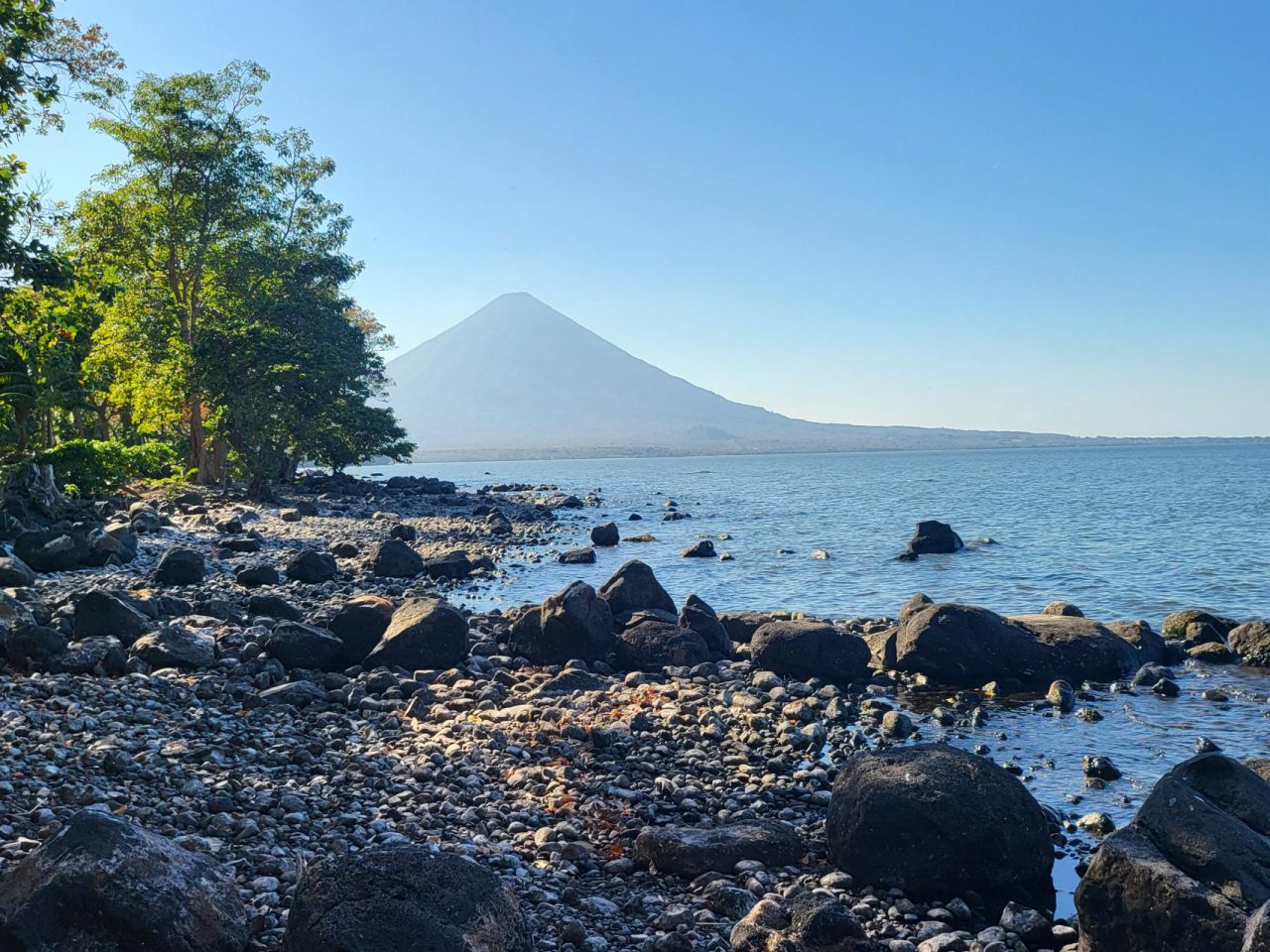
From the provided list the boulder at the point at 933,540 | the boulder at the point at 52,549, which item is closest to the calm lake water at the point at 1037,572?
the boulder at the point at 933,540

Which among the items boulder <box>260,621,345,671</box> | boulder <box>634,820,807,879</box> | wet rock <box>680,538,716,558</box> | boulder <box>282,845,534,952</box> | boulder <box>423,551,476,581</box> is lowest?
wet rock <box>680,538,716,558</box>

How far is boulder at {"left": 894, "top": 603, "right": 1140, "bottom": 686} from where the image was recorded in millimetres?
15734

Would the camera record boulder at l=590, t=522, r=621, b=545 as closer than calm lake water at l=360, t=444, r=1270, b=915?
No

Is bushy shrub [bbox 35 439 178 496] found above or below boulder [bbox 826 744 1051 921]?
above

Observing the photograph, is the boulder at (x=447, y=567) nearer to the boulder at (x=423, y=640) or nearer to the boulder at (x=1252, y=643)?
the boulder at (x=423, y=640)

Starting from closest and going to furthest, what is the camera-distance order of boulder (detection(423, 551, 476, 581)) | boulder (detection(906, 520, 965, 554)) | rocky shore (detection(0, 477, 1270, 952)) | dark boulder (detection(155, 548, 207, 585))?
rocky shore (detection(0, 477, 1270, 952)) < dark boulder (detection(155, 548, 207, 585)) < boulder (detection(423, 551, 476, 581)) < boulder (detection(906, 520, 965, 554))

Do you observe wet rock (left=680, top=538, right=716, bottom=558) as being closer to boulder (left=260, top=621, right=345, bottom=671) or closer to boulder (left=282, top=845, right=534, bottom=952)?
boulder (left=260, top=621, right=345, bottom=671)

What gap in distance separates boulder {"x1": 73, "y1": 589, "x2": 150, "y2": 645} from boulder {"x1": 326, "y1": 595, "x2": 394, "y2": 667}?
287 centimetres

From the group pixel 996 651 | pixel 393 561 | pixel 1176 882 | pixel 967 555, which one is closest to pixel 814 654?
pixel 996 651

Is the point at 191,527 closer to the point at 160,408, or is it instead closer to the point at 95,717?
the point at 160,408

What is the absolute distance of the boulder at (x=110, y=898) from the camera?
5.25 metres

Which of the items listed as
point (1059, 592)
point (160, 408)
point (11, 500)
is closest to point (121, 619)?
point (11, 500)

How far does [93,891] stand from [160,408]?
136 ft

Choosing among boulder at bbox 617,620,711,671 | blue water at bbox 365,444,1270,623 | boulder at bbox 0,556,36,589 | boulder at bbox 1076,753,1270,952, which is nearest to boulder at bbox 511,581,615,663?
boulder at bbox 617,620,711,671
